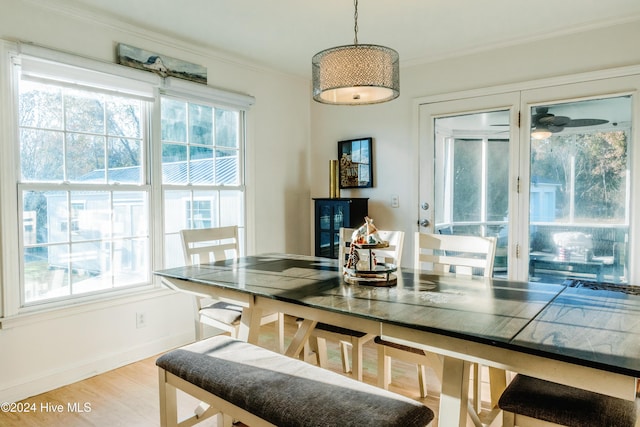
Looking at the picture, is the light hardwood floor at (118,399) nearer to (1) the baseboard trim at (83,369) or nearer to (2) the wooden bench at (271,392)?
(1) the baseboard trim at (83,369)

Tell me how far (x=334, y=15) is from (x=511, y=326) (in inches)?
91.6

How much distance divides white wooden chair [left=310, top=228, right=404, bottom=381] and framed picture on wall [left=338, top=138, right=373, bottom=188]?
3.84 ft

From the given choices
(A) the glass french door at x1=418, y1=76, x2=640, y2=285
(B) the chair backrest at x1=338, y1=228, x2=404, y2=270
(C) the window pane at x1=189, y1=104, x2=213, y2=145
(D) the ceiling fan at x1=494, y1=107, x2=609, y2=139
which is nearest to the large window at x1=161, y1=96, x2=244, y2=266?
(C) the window pane at x1=189, y1=104, x2=213, y2=145

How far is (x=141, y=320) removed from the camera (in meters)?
3.14

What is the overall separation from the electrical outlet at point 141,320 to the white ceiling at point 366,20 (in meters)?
2.09

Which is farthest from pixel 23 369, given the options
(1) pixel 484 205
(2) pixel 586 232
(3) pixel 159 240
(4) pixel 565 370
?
(2) pixel 586 232

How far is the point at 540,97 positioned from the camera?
127 inches

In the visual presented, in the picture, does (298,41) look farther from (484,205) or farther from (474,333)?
(474,333)

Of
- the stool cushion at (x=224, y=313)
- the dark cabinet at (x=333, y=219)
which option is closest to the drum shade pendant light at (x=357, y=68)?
the stool cushion at (x=224, y=313)

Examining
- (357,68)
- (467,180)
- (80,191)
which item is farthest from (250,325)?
(467,180)

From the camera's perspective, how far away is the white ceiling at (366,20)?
2.68 m

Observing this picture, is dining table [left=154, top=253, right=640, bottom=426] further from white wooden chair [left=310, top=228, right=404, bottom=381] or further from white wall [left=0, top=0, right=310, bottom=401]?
white wall [left=0, top=0, right=310, bottom=401]

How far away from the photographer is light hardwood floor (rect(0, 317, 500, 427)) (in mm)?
2262

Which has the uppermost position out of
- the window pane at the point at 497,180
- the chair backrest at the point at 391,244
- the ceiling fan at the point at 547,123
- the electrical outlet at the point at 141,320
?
the ceiling fan at the point at 547,123
